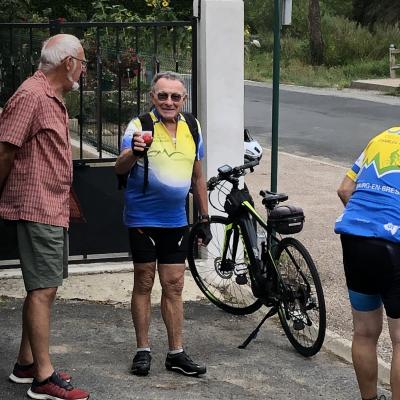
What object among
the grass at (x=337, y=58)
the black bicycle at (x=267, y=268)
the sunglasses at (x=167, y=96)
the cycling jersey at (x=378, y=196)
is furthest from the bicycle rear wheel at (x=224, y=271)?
the grass at (x=337, y=58)

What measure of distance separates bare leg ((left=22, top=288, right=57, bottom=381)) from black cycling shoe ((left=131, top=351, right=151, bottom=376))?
0.67 m

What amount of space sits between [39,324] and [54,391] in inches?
14.4

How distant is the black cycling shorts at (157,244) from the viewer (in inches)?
197

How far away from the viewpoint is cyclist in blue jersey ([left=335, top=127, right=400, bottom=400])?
407cm

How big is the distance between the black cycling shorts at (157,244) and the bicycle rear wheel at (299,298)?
86cm

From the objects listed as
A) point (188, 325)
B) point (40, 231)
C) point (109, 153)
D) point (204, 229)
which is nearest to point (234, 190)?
point (204, 229)

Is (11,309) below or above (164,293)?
below

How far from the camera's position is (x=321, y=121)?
2059 cm

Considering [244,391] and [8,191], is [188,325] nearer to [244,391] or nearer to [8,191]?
[244,391]

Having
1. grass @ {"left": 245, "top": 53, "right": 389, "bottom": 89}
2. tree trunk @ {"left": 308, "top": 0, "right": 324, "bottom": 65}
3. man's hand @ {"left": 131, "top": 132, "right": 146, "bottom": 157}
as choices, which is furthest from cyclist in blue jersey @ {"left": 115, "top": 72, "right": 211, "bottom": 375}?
tree trunk @ {"left": 308, "top": 0, "right": 324, "bottom": 65}

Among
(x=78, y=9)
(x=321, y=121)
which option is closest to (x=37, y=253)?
(x=78, y=9)

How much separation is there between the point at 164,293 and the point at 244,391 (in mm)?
734

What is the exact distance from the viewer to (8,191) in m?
4.45

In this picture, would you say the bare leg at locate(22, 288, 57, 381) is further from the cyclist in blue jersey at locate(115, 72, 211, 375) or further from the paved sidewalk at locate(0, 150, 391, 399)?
the cyclist in blue jersey at locate(115, 72, 211, 375)
